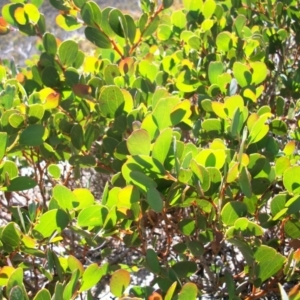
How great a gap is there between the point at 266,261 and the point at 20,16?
3.18 ft

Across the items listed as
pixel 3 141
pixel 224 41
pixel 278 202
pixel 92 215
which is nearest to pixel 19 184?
pixel 3 141

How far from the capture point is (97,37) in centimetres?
144

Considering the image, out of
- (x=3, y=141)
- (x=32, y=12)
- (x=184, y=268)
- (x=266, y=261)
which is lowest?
(x=184, y=268)

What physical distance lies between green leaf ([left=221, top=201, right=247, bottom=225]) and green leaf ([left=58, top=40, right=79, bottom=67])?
69 centimetres

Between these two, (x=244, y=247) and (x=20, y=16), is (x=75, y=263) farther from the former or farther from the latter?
(x=20, y=16)

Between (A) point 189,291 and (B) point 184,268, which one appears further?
(B) point 184,268

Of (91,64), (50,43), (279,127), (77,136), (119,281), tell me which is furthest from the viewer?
(91,64)

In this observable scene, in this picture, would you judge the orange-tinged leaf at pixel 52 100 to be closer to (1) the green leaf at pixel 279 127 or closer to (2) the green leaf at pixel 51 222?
(2) the green leaf at pixel 51 222

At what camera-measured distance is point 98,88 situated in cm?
135

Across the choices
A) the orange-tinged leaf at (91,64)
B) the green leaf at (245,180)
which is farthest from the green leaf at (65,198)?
the orange-tinged leaf at (91,64)

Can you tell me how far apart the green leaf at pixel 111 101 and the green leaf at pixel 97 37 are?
12.6 inches

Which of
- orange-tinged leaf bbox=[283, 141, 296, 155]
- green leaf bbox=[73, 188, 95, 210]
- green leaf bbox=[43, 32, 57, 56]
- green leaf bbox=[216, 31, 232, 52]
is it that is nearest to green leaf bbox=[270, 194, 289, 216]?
orange-tinged leaf bbox=[283, 141, 296, 155]

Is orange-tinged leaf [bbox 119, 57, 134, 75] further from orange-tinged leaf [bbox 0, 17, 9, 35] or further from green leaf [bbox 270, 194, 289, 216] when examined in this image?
green leaf [bbox 270, 194, 289, 216]

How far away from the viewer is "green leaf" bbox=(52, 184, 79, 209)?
3.16ft
